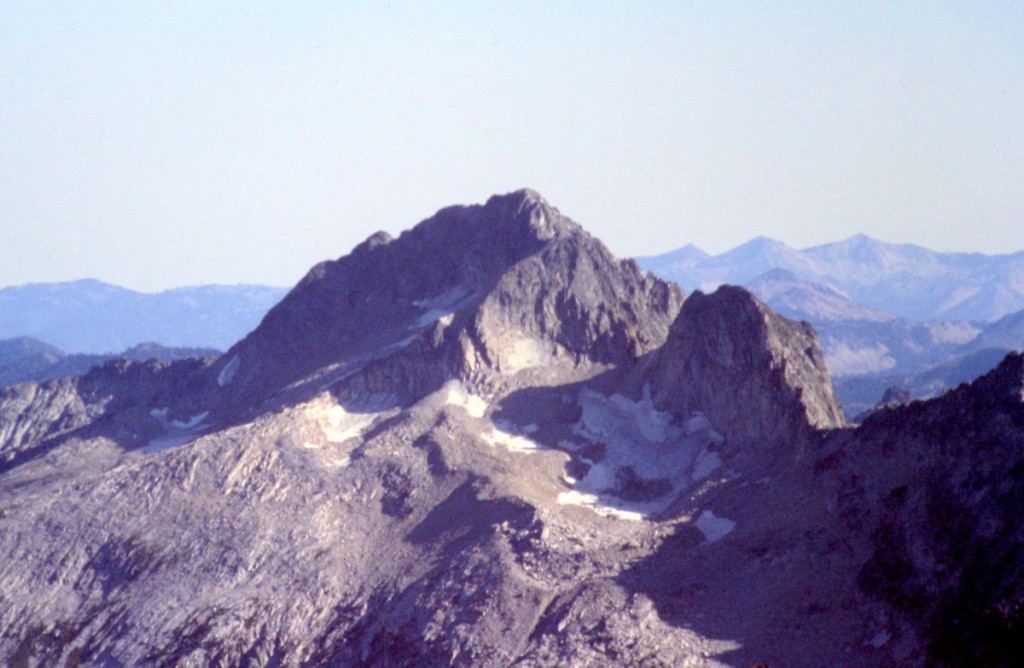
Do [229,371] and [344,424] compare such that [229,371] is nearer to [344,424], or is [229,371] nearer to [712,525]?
[344,424]

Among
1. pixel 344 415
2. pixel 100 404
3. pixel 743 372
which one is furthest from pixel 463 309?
pixel 100 404

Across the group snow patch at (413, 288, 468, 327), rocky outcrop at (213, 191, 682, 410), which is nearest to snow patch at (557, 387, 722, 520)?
rocky outcrop at (213, 191, 682, 410)

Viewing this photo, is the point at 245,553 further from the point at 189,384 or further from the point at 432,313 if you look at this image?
the point at 189,384

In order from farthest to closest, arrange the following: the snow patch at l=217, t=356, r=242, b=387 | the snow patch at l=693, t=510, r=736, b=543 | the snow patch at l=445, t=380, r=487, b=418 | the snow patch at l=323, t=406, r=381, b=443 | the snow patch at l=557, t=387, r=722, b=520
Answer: the snow patch at l=217, t=356, r=242, b=387
the snow patch at l=445, t=380, r=487, b=418
the snow patch at l=323, t=406, r=381, b=443
the snow patch at l=557, t=387, r=722, b=520
the snow patch at l=693, t=510, r=736, b=543

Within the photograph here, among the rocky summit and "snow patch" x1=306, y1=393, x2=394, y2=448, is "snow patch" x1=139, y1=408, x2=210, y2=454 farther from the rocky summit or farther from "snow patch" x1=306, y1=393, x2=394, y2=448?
"snow patch" x1=306, y1=393, x2=394, y2=448

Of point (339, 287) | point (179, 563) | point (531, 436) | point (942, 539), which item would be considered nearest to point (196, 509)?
point (179, 563)
